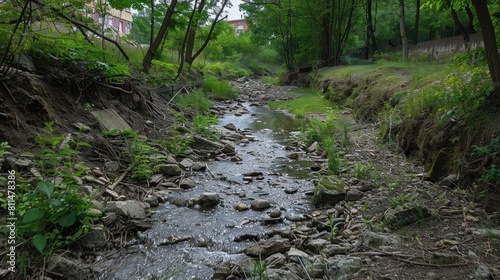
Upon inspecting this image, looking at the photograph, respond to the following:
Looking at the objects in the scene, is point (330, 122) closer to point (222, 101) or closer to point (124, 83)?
point (124, 83)

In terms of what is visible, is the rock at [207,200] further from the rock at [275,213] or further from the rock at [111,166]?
the rock at [111,166]

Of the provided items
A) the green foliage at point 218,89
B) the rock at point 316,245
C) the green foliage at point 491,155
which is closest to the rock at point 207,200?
the rock at point 316,245

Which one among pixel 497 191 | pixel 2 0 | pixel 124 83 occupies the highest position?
pixel 2 0

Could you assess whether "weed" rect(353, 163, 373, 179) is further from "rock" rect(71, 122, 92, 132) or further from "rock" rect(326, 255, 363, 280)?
"rock" rect(71, 122, 92, 132)

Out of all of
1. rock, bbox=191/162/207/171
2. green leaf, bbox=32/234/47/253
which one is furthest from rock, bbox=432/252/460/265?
rock, bbox=191/162/207/171

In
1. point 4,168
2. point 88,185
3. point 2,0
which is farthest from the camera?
point 2,0

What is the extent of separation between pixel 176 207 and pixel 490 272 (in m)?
3.12

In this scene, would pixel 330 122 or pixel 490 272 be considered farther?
pixel 330 122

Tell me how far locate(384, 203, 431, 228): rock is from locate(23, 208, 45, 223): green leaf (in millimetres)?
3031

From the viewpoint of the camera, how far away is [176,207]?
4086 mm

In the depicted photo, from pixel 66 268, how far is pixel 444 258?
291 cm

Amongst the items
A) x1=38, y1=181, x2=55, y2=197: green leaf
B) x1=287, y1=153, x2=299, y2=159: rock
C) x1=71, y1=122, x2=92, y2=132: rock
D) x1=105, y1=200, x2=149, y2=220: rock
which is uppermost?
x1=71, y1=122, x2=92, y2=132: rock

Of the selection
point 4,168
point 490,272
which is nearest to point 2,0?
point 4,168

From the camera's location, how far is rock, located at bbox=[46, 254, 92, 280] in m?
2.62
